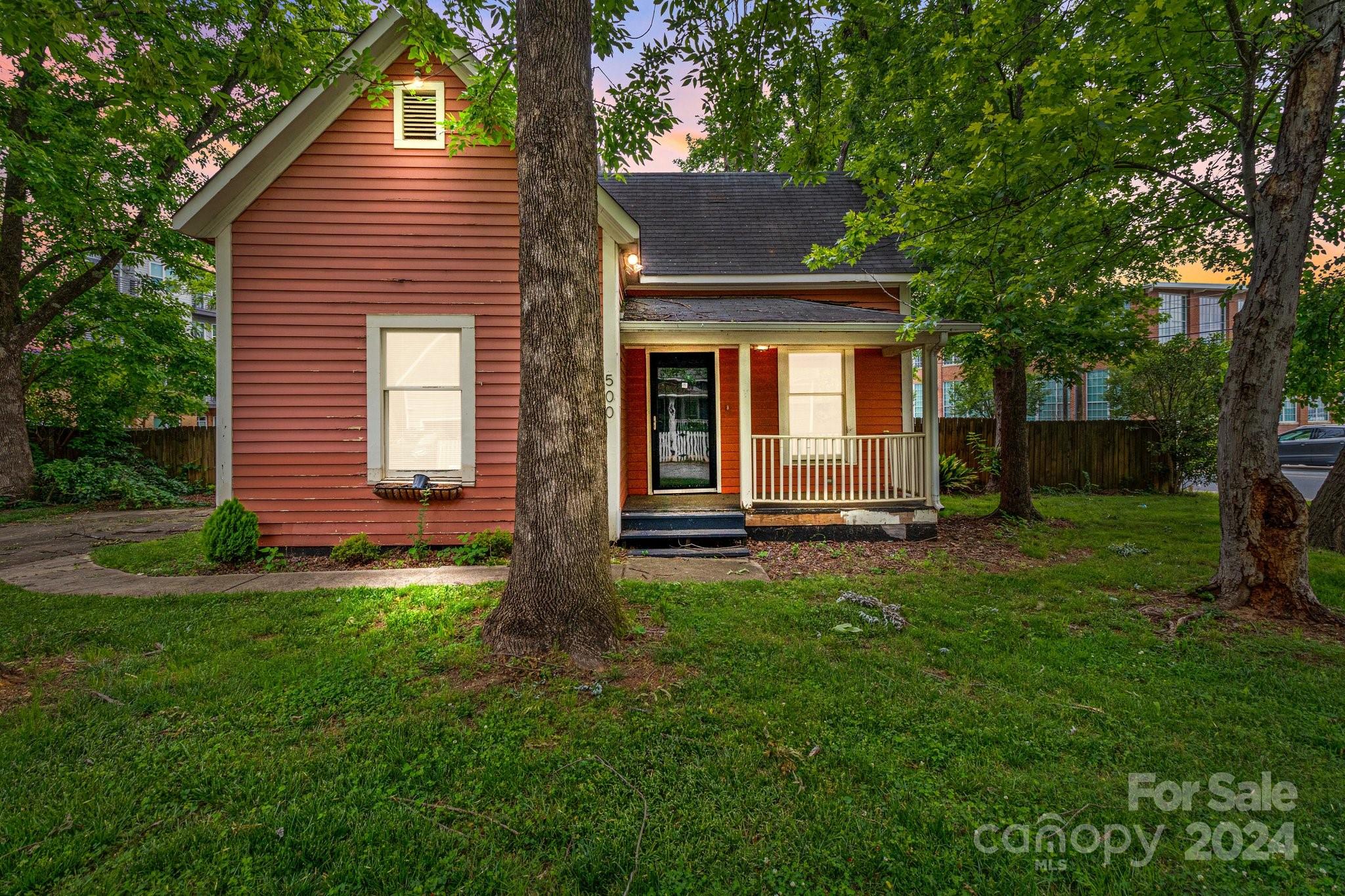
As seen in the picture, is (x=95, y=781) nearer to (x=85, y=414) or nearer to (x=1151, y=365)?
(x=85, y=414)

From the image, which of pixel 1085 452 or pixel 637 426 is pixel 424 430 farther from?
pixel 1085 452

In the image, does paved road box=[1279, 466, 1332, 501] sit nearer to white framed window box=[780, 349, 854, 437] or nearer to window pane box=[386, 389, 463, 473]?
white framed window box=[780, 349, 854, 437]

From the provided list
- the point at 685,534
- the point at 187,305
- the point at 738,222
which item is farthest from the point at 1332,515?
the point at 187,305

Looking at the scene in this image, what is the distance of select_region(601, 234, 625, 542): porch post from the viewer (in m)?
6.37

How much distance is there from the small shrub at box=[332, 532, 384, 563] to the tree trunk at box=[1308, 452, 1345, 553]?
37.4 feet

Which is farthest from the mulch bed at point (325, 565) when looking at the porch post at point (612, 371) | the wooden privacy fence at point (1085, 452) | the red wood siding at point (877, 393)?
the wooden privacy fence at point (1085, 452)

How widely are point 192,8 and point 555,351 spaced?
32.6ft

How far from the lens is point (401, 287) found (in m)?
6.15

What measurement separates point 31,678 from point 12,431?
10.9 metres

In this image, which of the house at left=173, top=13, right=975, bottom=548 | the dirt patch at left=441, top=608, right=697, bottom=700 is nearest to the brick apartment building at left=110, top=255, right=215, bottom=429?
the house at left=173, top=13, right=975, bottom=548

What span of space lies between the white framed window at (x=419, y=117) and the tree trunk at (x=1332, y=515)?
11.8m

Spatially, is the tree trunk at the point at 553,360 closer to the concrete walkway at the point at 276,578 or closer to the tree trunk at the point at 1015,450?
the concrete walkway at the point at 276,578

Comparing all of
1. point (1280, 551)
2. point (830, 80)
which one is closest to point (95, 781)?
point (1280, 551)

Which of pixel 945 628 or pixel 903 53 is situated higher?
pixel 903 53
